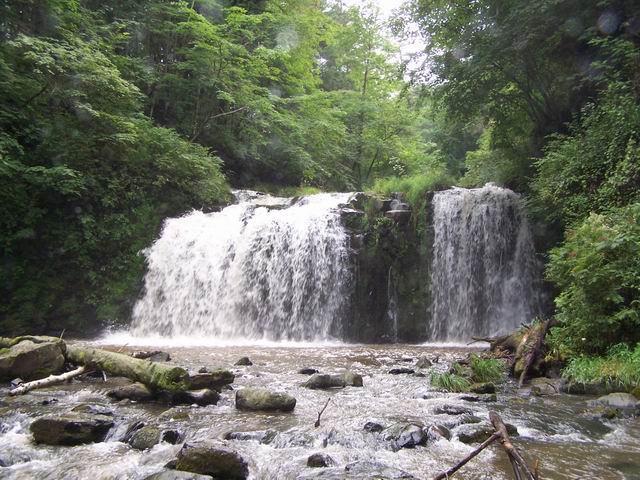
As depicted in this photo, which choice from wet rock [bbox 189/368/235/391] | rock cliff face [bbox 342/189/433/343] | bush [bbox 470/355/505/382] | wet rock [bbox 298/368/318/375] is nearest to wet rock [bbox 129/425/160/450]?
wet rock [bbox 189/368/235/391]

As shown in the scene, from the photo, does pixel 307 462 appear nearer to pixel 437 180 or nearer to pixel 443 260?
pixel 443 260

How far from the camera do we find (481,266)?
1467 cm

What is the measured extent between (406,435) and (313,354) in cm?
620

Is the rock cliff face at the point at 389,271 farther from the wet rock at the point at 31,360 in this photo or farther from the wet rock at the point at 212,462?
the wet rock at the point at 212,462

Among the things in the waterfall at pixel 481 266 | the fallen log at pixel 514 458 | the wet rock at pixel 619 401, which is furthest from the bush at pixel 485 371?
the waterfall at pixel 481 266

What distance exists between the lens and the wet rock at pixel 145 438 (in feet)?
15.1

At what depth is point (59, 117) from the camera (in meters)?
13.9

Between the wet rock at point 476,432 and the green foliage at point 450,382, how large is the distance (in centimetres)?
185

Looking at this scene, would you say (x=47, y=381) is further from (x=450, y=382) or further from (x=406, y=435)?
(x=450, y=382)

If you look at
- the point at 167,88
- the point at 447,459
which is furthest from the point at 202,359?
the point at 167,88

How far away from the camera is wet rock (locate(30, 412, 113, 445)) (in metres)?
4.68

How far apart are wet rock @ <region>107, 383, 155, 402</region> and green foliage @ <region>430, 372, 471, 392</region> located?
4201 millimetres

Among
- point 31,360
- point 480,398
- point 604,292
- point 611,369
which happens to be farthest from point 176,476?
point 604,292

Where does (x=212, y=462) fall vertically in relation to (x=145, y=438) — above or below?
above
